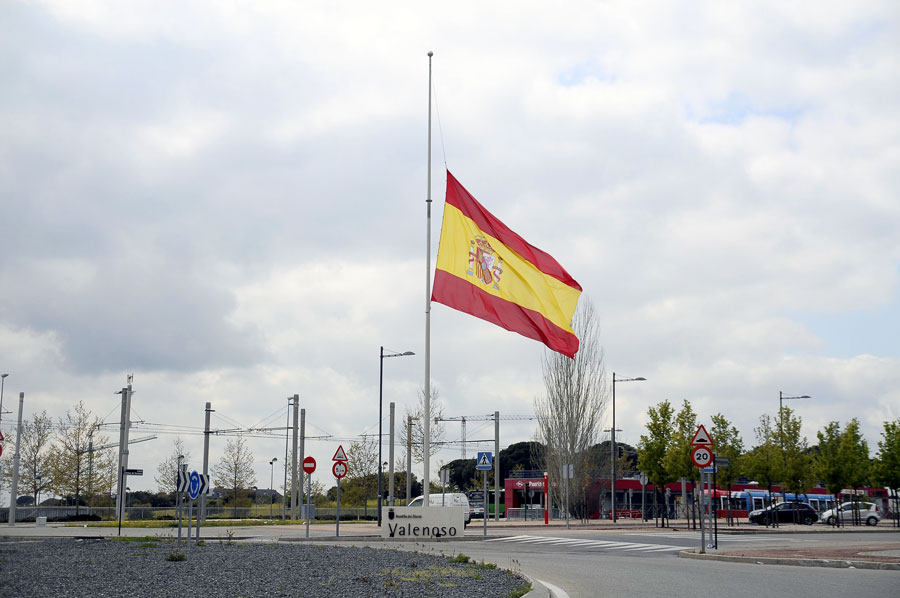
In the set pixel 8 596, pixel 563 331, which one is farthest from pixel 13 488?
pixel 8 596

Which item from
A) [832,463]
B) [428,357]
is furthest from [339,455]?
[832,463]

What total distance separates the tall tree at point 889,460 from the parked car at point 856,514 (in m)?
2.42

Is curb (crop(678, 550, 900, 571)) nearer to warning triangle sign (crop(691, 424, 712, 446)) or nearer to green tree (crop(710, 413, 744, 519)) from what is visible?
warning triangle sign (crop(691, 424, 712, 446))

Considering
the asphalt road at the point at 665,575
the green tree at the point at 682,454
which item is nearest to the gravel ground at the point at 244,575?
the asphalt road at the point at 665,575

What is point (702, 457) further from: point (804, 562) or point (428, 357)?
point (428, 357)

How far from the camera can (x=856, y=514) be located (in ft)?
166

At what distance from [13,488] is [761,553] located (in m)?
41.9

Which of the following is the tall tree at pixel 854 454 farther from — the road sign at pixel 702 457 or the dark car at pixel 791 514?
the road sign at pixel 702 457

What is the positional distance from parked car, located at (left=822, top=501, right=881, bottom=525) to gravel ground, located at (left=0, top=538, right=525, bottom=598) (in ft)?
135

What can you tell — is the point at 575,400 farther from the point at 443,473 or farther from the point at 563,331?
the point at 563,331

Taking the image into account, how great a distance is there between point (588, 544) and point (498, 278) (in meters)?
13.0

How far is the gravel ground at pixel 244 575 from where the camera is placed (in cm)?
1101

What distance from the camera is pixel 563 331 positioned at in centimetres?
2009

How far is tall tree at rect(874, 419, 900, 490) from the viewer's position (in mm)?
48844
